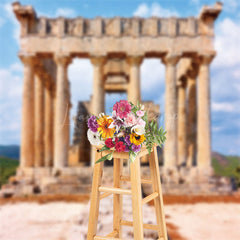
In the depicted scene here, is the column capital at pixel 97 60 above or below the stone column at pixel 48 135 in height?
above

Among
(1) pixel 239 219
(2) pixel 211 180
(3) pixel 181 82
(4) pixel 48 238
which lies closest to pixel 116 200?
(4) pixel 48 238

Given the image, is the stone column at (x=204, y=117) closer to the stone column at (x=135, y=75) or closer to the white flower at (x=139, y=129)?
the stone column at (x=135, y=75)

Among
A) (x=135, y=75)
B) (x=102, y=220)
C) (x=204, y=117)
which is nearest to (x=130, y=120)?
(x=102, y=220)

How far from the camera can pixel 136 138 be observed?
175 inches

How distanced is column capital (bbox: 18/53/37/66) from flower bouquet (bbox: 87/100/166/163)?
20736 millimetres

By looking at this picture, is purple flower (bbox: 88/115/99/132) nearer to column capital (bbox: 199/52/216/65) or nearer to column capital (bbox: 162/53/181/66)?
column capital (bbox: 162/53/181/66)

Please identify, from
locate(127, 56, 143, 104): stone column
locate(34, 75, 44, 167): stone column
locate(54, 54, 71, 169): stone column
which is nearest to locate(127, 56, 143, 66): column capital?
locate(127, 56, 143, 104): stone column

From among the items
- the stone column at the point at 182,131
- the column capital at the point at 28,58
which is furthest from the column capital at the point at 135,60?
the column capital at the point at 28,58

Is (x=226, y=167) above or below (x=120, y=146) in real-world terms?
below

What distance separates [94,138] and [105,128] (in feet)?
1.06

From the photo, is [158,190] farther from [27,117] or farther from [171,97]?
[27,117]

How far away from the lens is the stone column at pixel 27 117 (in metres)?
23.2

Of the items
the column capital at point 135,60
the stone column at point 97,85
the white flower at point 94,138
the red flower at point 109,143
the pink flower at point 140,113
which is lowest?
the red flower at point 109,143

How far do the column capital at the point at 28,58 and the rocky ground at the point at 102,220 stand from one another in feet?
39.4
